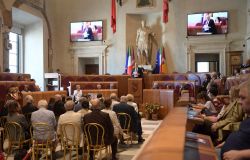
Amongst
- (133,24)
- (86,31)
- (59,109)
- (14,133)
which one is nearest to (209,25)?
(133,24)

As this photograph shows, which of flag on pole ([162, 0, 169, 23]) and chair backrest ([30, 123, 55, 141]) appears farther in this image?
flag on pole ([162, 0, 169, 23])

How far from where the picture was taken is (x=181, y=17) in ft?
51.2

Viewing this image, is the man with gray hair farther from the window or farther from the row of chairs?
the window

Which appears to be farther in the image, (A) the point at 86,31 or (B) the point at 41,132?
(A) the point at 86,31

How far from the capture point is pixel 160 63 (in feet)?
51.1

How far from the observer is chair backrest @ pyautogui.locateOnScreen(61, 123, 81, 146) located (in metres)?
4.66

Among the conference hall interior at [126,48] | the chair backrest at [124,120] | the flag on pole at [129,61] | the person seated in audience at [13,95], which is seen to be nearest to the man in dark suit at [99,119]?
the chair backrest at [124,120]

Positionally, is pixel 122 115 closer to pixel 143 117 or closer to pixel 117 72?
pixel 143 117

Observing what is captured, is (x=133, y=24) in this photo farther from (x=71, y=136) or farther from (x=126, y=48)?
(x=71, y=136)

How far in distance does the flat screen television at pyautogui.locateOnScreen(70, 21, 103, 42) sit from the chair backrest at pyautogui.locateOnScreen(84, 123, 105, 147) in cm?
1242

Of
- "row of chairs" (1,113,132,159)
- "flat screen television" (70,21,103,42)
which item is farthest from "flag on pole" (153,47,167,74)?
"row of chairs" (1,113,132,159)

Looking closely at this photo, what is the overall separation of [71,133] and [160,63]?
11.2 m

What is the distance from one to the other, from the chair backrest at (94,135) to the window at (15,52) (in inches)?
461

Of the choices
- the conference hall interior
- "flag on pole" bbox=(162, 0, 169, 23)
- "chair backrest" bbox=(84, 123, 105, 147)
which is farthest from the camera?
"flag on pole" bbox=(162, 0, 169, 23)
